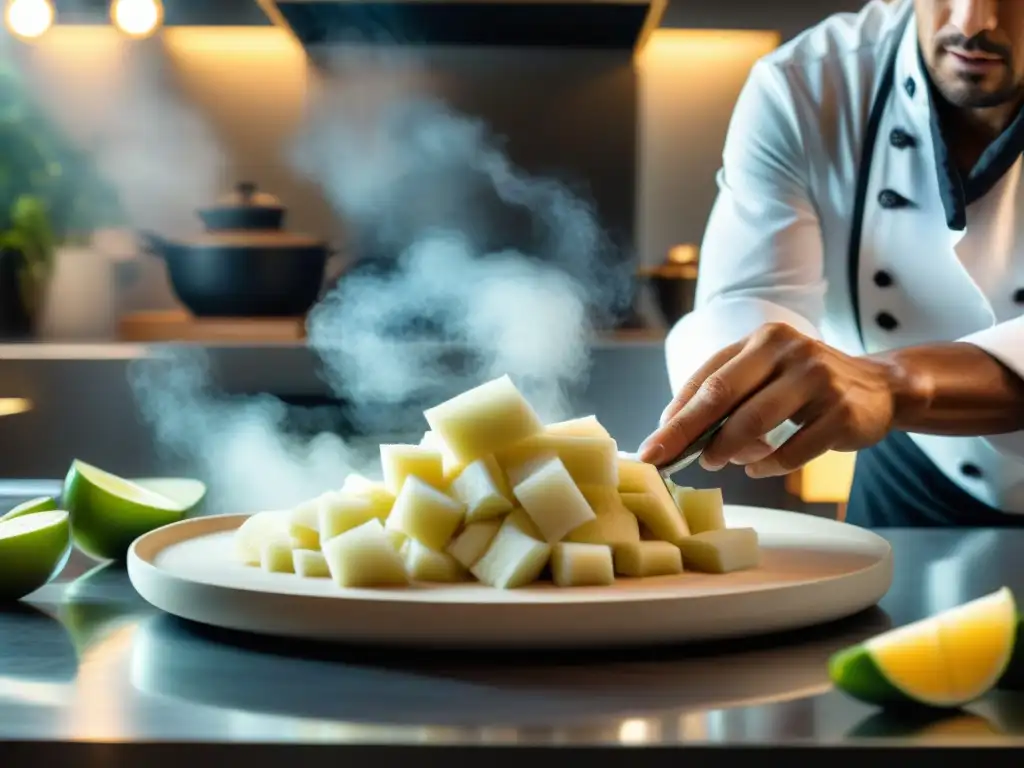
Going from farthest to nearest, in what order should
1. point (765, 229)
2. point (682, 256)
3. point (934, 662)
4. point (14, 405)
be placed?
point (682, 256)
point (14, 405)
point (765, 229)
point (934, 662)

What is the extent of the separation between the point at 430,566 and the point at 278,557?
12 cm

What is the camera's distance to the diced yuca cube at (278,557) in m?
0.99

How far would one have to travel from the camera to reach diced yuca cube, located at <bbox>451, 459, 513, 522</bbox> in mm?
972

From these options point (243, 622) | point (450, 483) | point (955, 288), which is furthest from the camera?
point (955, 288)

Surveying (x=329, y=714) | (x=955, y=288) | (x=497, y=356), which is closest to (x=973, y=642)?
(x=329, y=714)

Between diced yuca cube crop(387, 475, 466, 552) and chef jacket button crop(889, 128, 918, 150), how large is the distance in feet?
3.38

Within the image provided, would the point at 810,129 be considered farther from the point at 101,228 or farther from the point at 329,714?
the point at 101,228

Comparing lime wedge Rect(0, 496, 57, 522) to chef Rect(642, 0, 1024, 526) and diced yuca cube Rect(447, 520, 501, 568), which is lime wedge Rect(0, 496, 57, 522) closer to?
diced yuca cube Rect(447, 520, 501, 568)

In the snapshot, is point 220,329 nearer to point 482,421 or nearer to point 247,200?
point 247,200

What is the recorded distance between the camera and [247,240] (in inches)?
134

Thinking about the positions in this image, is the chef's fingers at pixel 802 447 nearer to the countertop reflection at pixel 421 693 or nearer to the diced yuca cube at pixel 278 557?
the countertop reflection at pixel 421 693

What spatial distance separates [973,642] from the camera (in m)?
0.71

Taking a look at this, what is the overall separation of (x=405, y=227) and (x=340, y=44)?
22.7 inches

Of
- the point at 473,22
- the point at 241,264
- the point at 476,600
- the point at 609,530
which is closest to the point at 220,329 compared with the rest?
the point at 241,264
